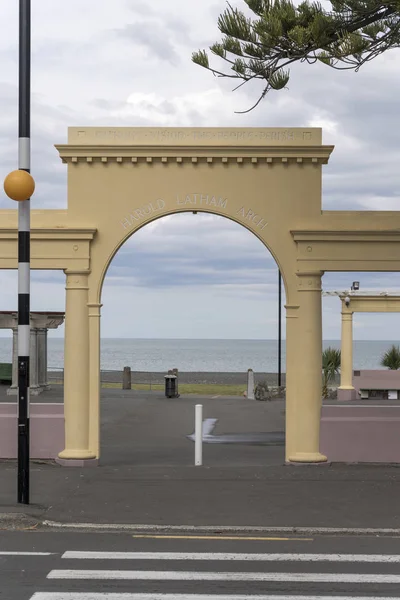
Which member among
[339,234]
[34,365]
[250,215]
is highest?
[250,215]

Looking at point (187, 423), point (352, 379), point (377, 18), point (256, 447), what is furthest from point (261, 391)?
point (377, 18)

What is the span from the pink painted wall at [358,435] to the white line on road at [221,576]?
24.1 feet

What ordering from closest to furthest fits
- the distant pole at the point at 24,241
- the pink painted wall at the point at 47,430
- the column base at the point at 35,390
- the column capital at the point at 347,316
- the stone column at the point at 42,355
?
the distant pole at the point at 24,241
the pink painted wall at the point at 47,430
the column capital at the point at 347,316
the column base at the point at 35,390
the stone column at the point at 42,355

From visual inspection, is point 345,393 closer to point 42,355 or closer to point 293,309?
point 42,355

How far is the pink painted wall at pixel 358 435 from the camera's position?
53.4 feet

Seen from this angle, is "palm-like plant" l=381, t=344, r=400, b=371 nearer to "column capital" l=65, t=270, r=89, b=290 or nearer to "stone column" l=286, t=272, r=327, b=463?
"stone column" l=286, t=272, r=327, b=463

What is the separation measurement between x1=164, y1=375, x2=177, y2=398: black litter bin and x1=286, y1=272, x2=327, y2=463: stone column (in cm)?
1783

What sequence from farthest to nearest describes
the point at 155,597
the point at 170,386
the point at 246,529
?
the point at 170,386
the point at 246,529
the point at 155,597

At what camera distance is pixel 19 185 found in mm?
12289

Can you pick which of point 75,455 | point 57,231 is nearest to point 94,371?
point 75,455

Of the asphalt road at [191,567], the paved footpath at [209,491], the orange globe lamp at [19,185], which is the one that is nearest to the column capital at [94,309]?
the paved footpath at [209,491]

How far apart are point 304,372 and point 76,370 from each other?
3925 millimetres

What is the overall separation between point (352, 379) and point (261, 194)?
2049 centimetres

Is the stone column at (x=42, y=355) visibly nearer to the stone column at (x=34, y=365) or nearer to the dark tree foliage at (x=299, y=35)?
the stone column at (x=34, y=365)
